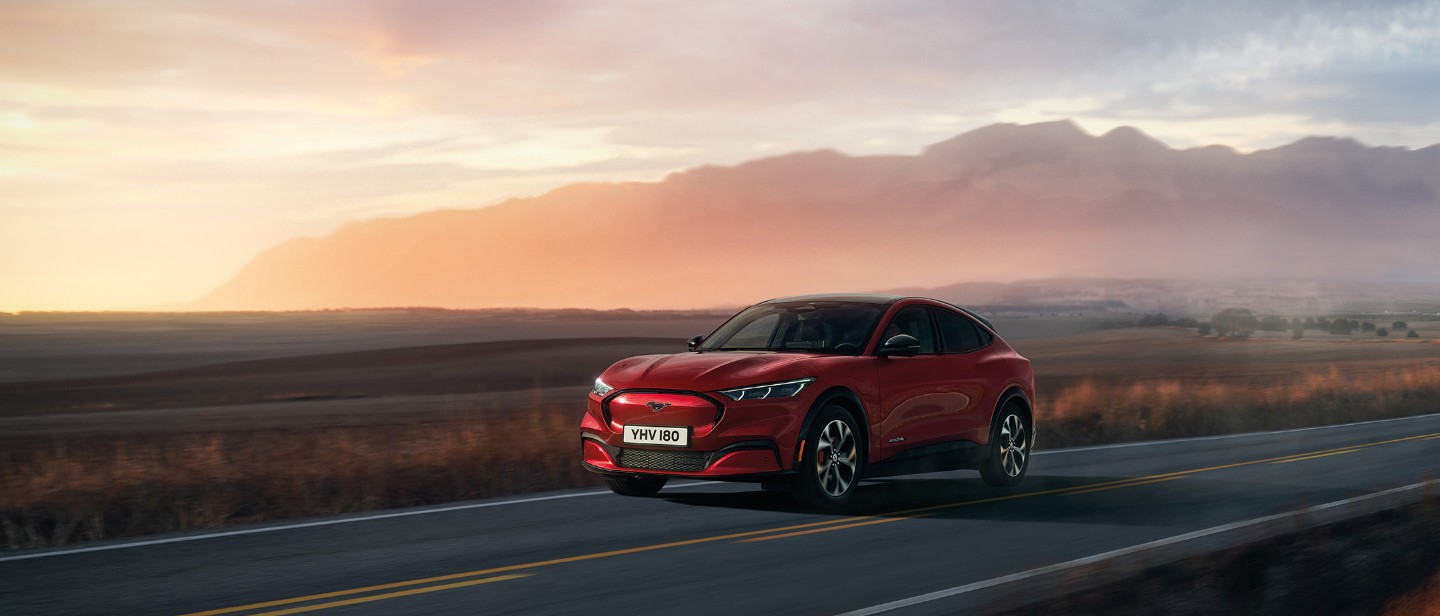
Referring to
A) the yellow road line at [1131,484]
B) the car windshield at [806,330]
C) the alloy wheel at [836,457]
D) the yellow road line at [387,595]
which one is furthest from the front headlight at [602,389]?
the yellow road line at [1131,484]

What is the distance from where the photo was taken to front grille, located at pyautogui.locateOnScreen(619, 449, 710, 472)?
33.5ft

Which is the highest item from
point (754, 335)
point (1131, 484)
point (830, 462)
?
point (754, 335)

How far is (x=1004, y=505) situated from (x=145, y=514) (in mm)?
7322

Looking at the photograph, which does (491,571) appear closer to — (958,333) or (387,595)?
(387,595)

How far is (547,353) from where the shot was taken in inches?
2542

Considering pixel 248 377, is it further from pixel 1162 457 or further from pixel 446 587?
pixel 446 587

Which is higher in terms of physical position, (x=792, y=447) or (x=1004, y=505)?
(x=792, y=447)

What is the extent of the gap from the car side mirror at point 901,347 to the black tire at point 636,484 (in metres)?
2.20

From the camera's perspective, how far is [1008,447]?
13.1m

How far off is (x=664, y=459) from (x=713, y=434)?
50 cm

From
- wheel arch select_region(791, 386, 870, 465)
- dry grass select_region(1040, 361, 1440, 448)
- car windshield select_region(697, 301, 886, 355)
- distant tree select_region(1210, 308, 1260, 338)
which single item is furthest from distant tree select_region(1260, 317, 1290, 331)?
wheel arch select_region(791, 386, 870, 465)

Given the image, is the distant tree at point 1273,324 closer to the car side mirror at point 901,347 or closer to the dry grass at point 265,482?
the dry grass at point 265,482

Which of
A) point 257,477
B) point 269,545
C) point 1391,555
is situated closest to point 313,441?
point 257,477

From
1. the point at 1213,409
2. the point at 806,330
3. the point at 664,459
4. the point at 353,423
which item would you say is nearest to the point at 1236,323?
the point at 1213,409
